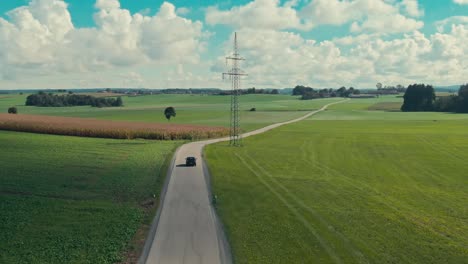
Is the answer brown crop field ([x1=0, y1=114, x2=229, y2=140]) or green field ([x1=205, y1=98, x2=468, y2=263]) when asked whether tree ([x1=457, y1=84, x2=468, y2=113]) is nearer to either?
green field ([x1=205, y1=98, x2=468, y2=263])

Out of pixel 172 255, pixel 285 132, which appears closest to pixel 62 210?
pixel 172 255

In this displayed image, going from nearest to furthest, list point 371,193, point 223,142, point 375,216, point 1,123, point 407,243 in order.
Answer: point 407,243 < point 375,216 < point 371,193 < point 223,142 < point 1,123

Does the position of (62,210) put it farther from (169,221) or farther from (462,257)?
(462,257)

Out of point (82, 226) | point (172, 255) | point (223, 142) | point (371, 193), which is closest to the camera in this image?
point (172, 255)

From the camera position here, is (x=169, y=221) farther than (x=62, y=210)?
No

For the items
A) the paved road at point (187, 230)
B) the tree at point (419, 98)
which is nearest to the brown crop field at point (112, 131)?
the paved road at point (187, 230)
